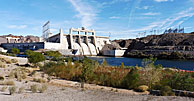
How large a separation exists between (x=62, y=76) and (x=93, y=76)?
3.77 m

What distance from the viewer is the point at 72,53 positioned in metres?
79.5

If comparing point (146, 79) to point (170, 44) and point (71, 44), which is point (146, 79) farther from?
point (170, 44)

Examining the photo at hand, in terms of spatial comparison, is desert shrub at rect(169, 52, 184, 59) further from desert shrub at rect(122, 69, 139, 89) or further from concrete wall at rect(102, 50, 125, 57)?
desert shrub at rect(122, 69, 139, 89)

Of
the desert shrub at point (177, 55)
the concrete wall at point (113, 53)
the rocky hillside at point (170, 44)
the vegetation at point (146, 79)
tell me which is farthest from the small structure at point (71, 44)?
the vegetation at point (146, 79)

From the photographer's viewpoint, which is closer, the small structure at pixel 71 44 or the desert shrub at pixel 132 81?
the desert shrub at pixel 132 81

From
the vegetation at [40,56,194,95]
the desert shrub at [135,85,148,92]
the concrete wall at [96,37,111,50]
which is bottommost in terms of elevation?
the desert shrub at [135,85,148,92]

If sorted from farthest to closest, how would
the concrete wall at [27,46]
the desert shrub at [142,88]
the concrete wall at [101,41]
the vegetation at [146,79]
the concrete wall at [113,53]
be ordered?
the concrete wall at [101,41], the concrete wall at [113,53], the concrete wall at [27,46], the desert shrub at [142,88], the vegetation at [146,79]

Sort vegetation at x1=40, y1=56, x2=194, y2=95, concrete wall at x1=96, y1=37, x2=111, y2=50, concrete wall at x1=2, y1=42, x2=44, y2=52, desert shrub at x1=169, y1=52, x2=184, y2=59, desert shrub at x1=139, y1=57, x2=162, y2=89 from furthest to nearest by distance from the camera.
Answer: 1. concrete wall at x1=96, y1=37, x2=111, y2=50
2. concrete wall at x1=2, y1=42, x2=44, y2=52
3. desert shrub at x1=169, y1=52, x2=184, y2=59
4. desert shrub at x1=139, y1=57, x2=162, y2=89
5. vegetation at x1=40, y1=56, x2=194, y2=95

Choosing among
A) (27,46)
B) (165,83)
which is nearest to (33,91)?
(165,83)

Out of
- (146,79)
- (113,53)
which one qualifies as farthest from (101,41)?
(146,79)

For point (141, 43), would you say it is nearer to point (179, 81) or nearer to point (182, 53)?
point (182, 53)

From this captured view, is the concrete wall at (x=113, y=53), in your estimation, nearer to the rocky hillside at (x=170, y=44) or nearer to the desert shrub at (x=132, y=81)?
the rocky hillside at (x=170, y=44)

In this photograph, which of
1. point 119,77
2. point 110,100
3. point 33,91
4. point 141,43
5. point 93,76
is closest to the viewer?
point 110,100

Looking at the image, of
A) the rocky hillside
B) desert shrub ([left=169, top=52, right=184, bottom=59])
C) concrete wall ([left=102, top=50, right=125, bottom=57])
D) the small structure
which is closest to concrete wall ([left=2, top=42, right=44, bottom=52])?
the small structure
